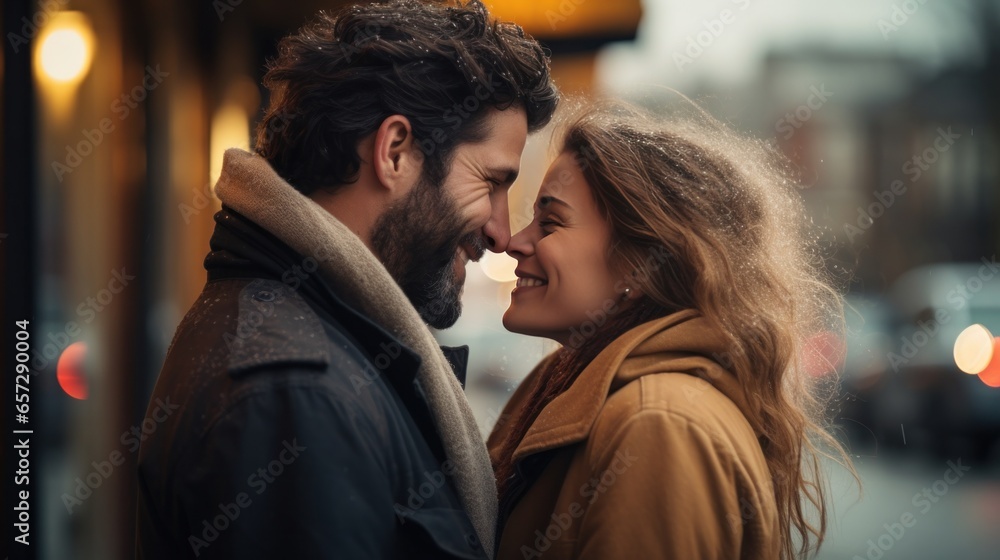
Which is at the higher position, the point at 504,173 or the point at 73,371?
the point at 504,173

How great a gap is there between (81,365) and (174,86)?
1.82 m

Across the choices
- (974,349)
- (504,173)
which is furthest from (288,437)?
(974,349)

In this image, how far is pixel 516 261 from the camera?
2.61m

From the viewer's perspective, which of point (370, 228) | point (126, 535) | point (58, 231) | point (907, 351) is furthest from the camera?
point (907, 351)

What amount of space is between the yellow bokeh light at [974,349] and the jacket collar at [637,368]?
728 cm

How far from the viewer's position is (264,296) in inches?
70.4

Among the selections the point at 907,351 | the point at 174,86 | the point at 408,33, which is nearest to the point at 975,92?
the point at 907,351

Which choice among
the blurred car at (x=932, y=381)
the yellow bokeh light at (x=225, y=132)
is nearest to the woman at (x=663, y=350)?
the yellow bokeh light at (x=225, y=132)

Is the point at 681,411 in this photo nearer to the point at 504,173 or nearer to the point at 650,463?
the point at 650,463

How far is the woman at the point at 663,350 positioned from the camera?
1.86m

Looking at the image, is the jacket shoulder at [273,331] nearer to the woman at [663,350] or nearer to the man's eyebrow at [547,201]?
the woman at [663,350]

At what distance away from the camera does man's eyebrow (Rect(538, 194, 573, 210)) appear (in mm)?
2445

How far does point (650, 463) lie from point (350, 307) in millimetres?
731

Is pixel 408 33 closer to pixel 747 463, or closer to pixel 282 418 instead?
pixel 282 418
